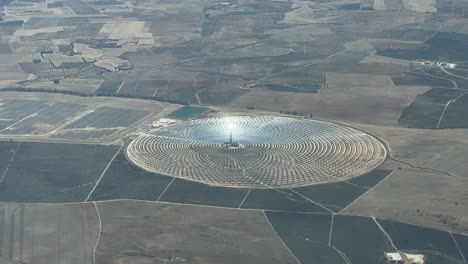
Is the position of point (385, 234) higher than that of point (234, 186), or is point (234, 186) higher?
point (385, 234)

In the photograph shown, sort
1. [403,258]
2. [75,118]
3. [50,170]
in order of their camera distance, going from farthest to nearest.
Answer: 1. [75,118]
2. [50,170]
3. [403,258]

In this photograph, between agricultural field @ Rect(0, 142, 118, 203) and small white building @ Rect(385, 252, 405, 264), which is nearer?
small white building @ Rect(385, 252, 405, 264)

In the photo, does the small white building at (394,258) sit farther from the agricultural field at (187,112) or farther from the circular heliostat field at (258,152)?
the agricultural field at (187,112)

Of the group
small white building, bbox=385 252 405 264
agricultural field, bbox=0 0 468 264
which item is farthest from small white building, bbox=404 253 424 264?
agricultural field, bbox=0 0 468 264

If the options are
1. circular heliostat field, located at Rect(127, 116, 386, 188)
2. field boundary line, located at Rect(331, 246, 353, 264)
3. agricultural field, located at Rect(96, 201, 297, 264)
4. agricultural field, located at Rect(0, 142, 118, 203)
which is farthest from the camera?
circular heliostat field, located at Rect(127, 116, 386, 188)

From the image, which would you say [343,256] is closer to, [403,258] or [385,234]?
[403,258]

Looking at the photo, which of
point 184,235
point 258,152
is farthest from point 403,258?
point 258,152

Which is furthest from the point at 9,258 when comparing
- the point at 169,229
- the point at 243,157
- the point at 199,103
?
the point at 199,103

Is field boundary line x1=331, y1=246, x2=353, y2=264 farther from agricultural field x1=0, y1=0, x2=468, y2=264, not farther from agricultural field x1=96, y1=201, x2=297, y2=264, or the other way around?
agricultural field x1=96, y1=201, x2=297, y2=264

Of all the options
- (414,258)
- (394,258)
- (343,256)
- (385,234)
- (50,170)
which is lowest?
(50,170)
